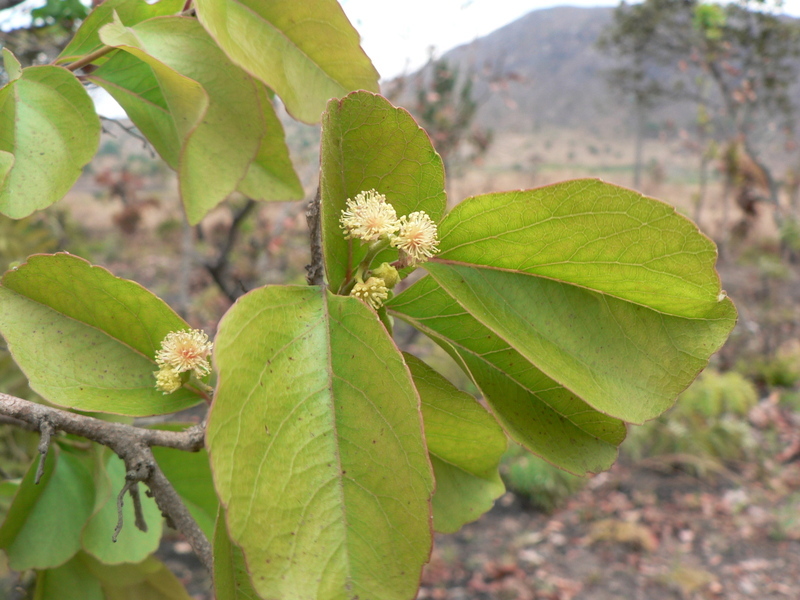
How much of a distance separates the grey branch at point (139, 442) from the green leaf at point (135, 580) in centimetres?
29

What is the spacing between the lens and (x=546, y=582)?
3.07m

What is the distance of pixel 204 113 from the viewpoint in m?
0.46

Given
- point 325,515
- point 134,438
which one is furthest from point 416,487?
point 134,438

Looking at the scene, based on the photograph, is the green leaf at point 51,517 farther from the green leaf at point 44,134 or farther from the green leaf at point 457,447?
the green leaf at point 457,447

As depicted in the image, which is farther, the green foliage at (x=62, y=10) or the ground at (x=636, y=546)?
the ground at (x=636, y=546)

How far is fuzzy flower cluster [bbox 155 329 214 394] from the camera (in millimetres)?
481

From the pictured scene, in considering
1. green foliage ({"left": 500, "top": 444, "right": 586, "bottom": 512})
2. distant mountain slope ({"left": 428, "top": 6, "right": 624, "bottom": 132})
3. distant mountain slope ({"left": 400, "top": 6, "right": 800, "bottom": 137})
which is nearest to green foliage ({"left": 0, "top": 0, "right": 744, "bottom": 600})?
green foliage ({"left": 500, "top": 444, "right": 586, "bottom": 512})

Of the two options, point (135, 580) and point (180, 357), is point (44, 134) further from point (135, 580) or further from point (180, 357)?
point (135, 580)

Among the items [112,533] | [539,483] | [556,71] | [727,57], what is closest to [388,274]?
[112,533]

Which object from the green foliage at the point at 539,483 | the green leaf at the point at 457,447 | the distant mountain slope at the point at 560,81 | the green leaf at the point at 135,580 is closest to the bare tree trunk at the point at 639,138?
the green foliage at the point at 539,483

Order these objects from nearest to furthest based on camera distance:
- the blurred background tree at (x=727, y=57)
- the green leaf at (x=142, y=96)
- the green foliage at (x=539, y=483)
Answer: the green leaf at (x=142, y=96) → the green foliage at (x=539, y=483) → the blurred background tree at (x=727, y=57)

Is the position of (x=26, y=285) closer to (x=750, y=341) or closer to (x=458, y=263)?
(x=458, y=263)

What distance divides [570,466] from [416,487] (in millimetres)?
160

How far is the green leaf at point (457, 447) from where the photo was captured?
0.51 m
